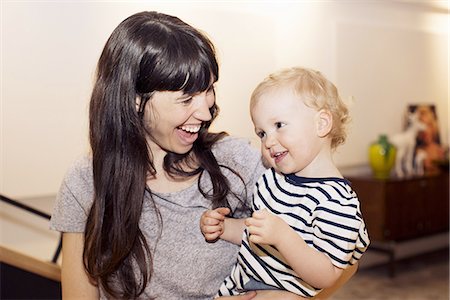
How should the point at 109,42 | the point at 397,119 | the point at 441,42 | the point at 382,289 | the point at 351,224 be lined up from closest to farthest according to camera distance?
1. the point at 351,224
2. the point at 109,42
3. the point at 382,289
4. the point at 397,119
5. the point at 441,42

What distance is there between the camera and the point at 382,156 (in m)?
6.15

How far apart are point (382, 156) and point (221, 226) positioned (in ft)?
14.6

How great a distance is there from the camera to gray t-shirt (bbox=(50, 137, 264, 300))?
1977 millimetres

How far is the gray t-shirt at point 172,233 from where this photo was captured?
1977mm

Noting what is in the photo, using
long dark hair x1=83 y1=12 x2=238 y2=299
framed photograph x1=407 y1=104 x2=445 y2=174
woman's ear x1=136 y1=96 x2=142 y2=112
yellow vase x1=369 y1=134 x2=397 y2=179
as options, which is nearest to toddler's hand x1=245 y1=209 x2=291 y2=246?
long dark hair x1=83 y1=12 x2=238 y2=299

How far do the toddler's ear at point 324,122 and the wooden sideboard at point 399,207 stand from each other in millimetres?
4290

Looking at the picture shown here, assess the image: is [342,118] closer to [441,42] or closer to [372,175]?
[372,175]

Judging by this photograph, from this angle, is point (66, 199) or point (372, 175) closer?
point (66, 199)

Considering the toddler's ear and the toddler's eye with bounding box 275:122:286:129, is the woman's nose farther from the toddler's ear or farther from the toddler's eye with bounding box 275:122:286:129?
the toddler's ear

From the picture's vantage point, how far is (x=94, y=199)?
1974 millimetres

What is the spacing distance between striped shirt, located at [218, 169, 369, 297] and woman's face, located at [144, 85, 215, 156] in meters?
0.28

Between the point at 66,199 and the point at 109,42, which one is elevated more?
the point at 109,42

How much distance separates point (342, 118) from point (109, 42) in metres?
Result: 0.69

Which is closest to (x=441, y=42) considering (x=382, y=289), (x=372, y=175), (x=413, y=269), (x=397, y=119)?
(x=397, y=119)
